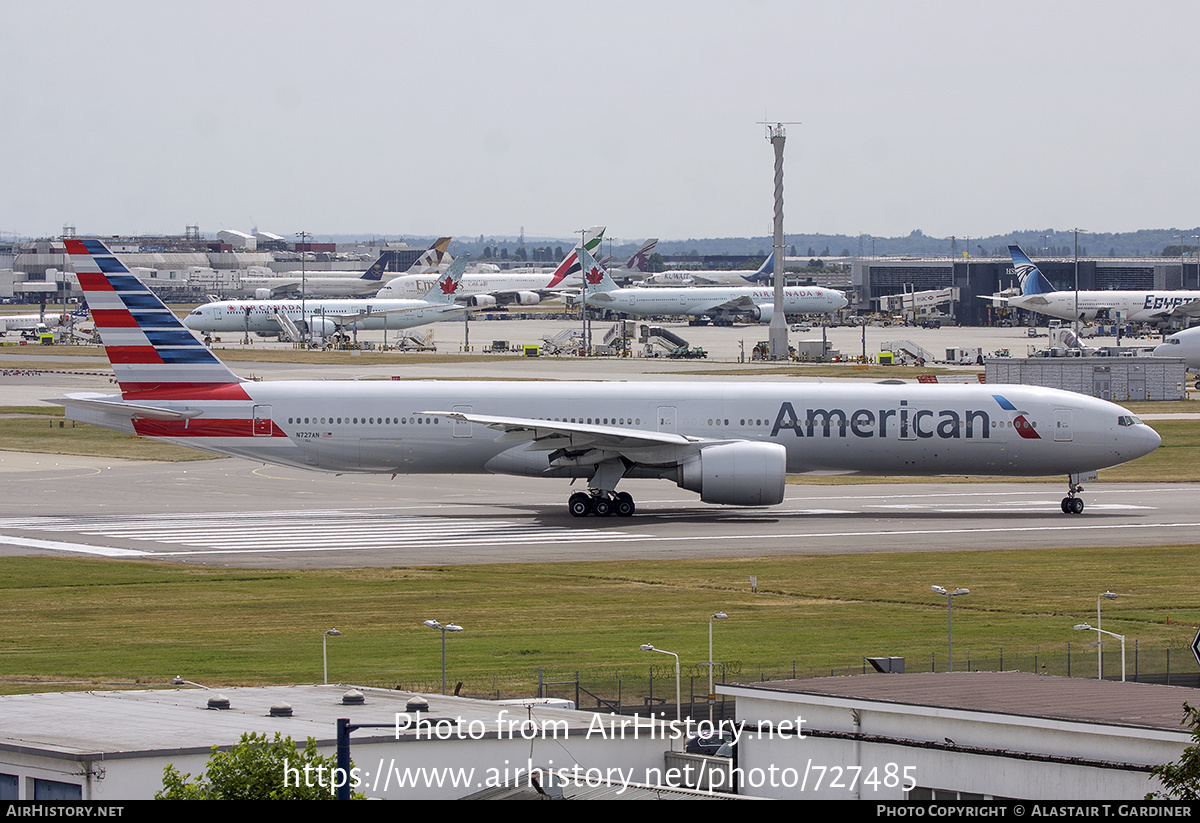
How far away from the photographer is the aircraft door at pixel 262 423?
50062 mm

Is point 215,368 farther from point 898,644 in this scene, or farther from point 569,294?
point 569,294

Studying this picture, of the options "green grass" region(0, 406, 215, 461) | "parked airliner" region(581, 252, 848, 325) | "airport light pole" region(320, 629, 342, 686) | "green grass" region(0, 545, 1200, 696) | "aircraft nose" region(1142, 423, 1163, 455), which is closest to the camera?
"airport light pole" region(320, 629, 342, 686)

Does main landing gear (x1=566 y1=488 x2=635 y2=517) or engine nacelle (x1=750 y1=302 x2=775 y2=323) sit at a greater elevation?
engine nacelle (x1=750 y1=302 x2=775 y2=323)

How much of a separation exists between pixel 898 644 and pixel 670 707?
8926 mm

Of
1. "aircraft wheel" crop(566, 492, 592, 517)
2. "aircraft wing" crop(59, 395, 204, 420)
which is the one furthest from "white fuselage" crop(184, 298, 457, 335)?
"aircraft wheel" crop(566, 492, 592, 517)

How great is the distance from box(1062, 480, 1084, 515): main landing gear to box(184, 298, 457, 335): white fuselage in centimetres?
10171

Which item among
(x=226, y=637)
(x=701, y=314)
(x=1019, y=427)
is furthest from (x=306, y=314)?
(x=226, y=637)

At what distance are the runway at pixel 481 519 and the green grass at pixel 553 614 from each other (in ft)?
7.05

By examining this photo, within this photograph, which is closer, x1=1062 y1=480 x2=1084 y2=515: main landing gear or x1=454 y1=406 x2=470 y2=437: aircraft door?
x1=454 y1=406 x2=470 y2=437: aircraft door

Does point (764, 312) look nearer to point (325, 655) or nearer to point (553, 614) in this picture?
point (553, 614)

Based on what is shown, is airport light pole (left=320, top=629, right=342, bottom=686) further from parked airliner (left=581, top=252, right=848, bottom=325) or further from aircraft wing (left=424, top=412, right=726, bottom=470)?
parked airliner (left=581, top=252, right=848, bottom=325)

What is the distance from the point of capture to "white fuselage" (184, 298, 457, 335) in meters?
148

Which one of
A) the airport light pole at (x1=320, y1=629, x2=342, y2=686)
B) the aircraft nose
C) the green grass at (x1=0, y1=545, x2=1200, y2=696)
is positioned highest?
the aircraft nose
